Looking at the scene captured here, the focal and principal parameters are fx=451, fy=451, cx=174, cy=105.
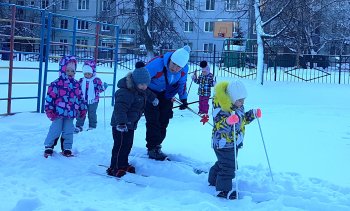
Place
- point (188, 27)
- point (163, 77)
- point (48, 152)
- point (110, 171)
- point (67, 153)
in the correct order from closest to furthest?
point (110, 171), point (163, 77), point (48, 152), point (67, 153), point (188, 27)

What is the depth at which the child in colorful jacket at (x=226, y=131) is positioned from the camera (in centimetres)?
492

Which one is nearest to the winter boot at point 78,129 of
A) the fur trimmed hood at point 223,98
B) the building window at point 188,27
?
the fur trimmed hood at point 223,98

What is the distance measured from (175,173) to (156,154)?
0.66 meters

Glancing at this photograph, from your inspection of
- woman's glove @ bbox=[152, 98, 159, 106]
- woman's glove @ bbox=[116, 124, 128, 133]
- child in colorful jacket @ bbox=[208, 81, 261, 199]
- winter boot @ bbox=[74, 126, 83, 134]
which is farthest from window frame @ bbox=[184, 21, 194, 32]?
child in colorful jacket @ bbox=[208, 81, 261, 199]

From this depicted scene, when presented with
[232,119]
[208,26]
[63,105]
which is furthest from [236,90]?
[208,26]

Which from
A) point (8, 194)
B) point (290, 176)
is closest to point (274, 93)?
point (290, 176)

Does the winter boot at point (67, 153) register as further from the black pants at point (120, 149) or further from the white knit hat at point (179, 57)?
the white knit hat at point (179, 57)

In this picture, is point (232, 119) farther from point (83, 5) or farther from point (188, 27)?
point (83, 5)

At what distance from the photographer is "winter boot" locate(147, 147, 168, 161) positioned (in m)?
6.41

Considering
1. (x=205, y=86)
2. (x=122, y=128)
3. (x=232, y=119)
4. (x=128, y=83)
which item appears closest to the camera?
(x=232, y=119)

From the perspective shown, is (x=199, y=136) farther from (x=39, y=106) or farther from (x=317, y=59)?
(x=317, y=59)

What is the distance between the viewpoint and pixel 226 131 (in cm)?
500

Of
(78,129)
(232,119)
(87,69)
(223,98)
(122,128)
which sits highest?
(87,69)

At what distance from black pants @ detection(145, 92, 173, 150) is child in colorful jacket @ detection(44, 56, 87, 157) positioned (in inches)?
44.7
